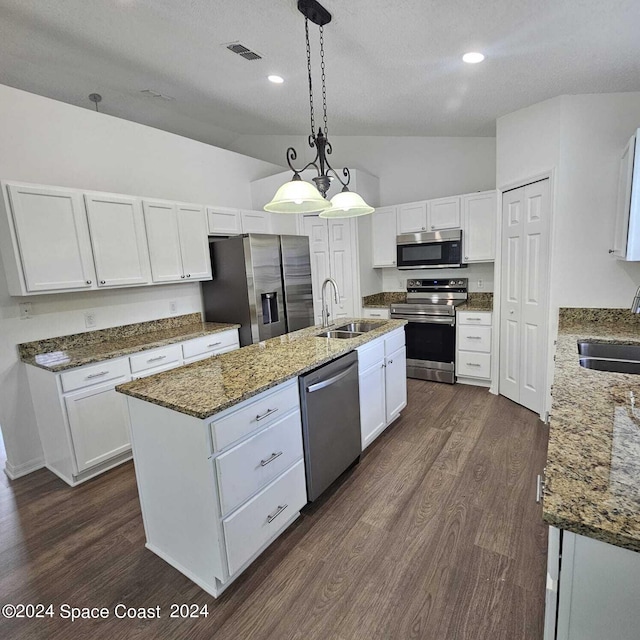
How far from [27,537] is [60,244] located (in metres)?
1.90

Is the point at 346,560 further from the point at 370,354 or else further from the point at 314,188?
A: the point at 314,188

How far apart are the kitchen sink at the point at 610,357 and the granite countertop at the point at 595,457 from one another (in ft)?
1.65

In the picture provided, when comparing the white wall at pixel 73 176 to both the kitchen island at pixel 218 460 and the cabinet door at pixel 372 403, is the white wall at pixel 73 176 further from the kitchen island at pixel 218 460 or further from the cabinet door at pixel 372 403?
the cabinet door at pixel 372 403

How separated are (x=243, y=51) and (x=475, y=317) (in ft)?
10.6

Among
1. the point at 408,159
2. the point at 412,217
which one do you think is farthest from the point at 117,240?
the point at 408,159

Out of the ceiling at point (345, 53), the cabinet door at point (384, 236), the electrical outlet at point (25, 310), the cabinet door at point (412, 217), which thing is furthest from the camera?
the cabinet door at point (384, 236)

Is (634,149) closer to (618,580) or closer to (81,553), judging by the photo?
(618,580)

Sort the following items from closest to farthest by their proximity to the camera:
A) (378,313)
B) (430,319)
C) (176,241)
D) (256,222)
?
(176,241) < (430,319) < (256,222) < (378,313)

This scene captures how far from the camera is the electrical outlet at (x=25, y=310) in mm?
2668

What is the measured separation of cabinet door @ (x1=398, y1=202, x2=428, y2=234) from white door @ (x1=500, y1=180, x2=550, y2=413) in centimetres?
101

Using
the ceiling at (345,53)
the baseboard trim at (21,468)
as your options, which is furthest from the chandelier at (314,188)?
the baseboard trim at (21,468)

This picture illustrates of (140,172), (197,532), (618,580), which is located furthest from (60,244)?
(618,580)

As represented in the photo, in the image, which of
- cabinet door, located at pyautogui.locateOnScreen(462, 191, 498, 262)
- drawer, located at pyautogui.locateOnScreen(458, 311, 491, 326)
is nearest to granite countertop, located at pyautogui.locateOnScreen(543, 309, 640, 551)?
drawer, located at pyautogui.locateOnScreen(458, 311, 491, 326)

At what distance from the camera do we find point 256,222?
4238mm
